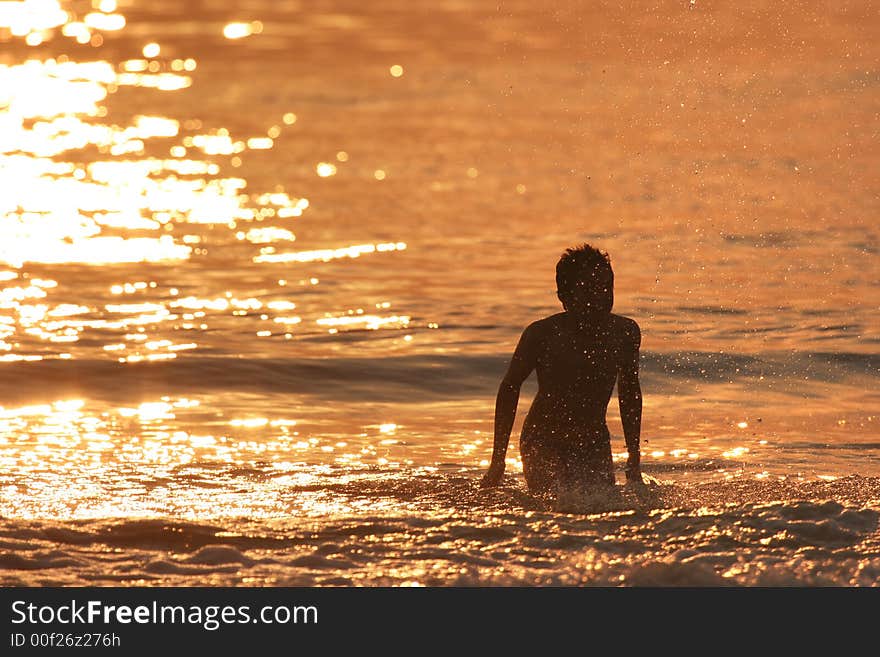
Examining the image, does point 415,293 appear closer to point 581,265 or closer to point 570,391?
point 570,391

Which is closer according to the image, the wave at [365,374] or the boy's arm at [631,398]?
the boy's arm at [631,398]

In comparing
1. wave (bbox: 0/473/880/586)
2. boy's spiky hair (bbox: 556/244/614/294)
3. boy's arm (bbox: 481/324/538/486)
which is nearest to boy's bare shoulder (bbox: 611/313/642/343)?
boy's spiky hair (bbox: 556/244/614/294)

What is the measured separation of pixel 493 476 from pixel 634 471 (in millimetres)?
795

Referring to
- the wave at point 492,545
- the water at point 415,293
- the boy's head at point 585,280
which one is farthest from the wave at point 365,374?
the wave at point 492,545

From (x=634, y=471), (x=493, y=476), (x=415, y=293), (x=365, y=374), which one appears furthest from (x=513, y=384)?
(x=415, y=293)

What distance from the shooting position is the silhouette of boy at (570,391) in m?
8.66

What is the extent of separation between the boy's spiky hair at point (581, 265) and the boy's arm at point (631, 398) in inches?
17.4

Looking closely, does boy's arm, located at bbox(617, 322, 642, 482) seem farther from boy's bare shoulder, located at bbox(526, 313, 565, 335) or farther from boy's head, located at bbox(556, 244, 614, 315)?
boy's bare shoulder, located at bbox(526, 313, 565, 335)

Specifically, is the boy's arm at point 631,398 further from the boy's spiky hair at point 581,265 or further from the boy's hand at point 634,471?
the boy's spiky hair at point 581,265

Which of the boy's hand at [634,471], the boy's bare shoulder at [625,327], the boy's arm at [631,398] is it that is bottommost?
the boy's hand at [634,471]

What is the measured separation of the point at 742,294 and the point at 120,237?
736 centimetres

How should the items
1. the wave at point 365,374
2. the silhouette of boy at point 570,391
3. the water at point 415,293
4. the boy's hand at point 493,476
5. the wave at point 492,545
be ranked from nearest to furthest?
the wave at point 492,545 → the water at point 415,293 → the silhouette of boy at point 570,391 → the boy's hand at point 493,476 → the wave at point 365,374
